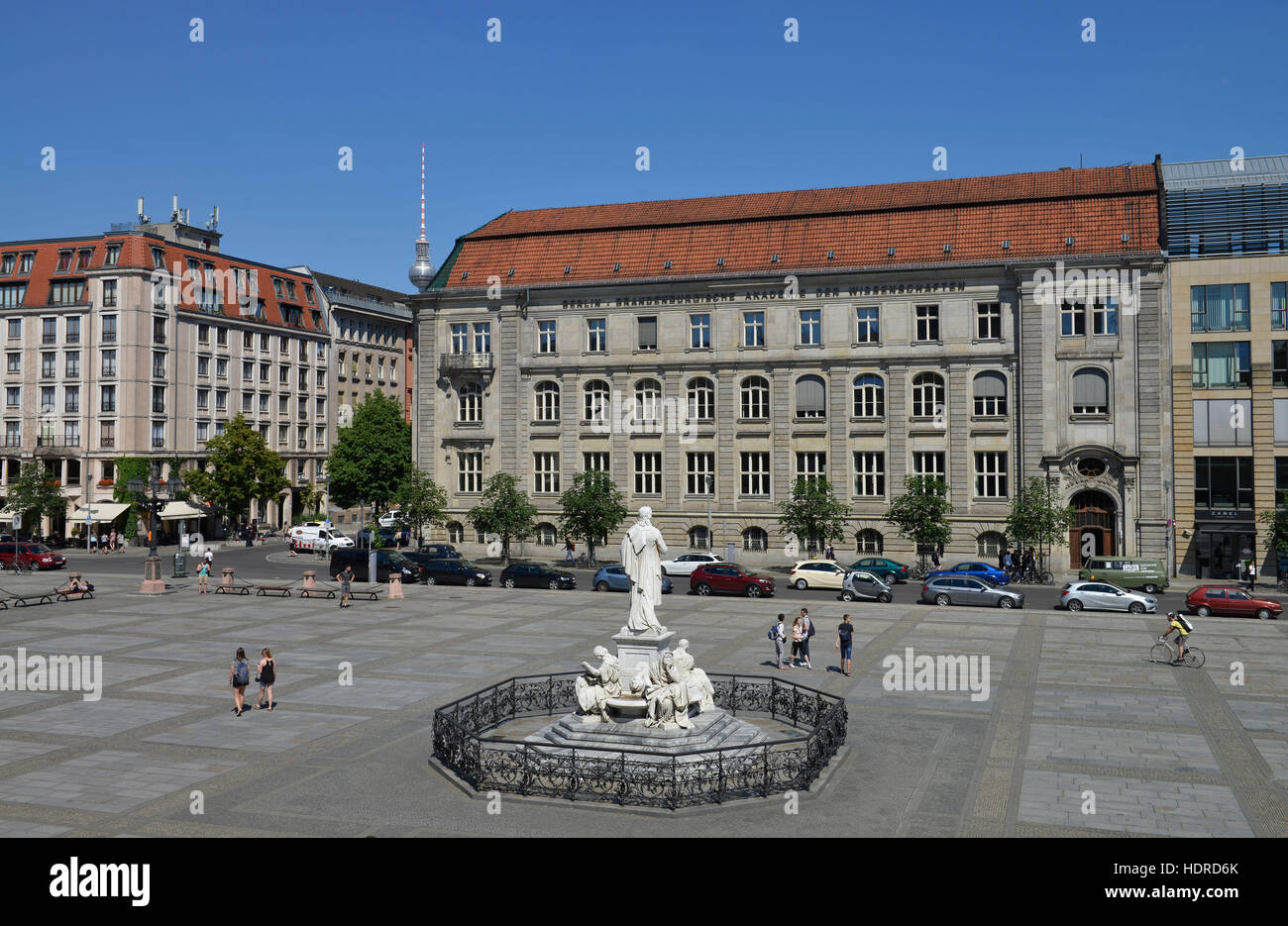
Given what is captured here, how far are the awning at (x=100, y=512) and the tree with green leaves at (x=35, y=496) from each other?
1.22m

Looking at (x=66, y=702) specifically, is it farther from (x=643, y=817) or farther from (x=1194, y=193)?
(x=1194, y=193)

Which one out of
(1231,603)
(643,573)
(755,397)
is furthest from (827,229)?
(643,573)

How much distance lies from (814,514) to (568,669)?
33.5 m

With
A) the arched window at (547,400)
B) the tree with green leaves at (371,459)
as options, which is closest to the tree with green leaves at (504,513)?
the arched window at (547,400)

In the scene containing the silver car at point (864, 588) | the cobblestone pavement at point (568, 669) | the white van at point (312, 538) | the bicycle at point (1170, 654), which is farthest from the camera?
the white van at point (312, 538)

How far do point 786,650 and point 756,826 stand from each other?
17134mm

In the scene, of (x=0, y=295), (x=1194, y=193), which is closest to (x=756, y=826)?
(x=1194, y=193)

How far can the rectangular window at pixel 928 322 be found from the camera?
63.1 m

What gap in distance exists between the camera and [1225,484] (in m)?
58.8

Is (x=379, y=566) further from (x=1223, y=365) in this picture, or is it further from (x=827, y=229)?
(x=1223, y=365)

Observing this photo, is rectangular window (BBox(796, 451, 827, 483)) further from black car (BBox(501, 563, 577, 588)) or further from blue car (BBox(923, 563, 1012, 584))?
black car (BBox(501, 563, 577, 588))

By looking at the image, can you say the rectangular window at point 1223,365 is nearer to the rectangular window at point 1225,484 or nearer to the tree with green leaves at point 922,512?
the rectangular window at point 1225,484

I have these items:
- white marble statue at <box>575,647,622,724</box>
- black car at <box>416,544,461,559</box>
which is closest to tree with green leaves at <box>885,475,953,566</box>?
black car at <box>416,544,461,559</box>

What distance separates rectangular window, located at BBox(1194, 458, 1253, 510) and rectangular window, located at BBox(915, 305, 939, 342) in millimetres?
15943
